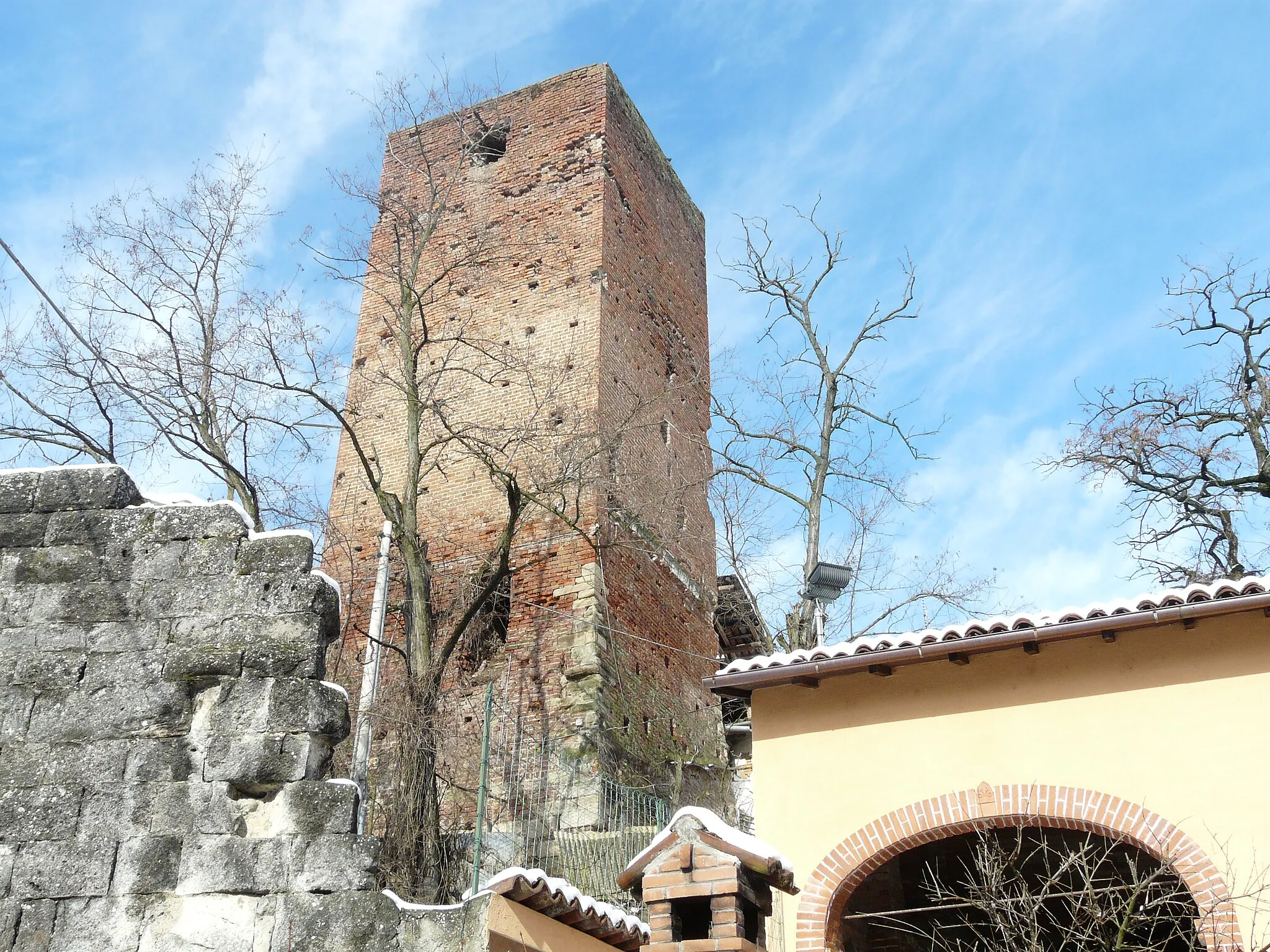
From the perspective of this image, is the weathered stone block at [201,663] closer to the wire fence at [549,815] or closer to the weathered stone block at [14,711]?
the weathered stone block at [14,711]

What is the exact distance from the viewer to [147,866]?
429 centimetres

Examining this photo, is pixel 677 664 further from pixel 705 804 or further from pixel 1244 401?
pixel 1244 401

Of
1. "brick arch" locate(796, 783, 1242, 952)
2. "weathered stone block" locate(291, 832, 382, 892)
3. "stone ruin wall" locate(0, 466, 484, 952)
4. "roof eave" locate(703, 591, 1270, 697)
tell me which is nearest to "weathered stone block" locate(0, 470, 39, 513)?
"stone ruin wall" locate(0, 466, 484, 952)

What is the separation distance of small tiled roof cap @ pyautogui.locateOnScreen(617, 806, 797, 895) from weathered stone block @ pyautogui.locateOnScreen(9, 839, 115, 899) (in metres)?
2.46

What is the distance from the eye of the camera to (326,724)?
4.58 m

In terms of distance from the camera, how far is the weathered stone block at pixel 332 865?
4316mm

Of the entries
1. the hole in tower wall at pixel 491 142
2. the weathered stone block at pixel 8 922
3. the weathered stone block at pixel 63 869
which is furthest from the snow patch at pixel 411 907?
the hole in tower wall at pixel 491 142

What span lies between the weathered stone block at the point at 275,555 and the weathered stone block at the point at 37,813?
1016 mm

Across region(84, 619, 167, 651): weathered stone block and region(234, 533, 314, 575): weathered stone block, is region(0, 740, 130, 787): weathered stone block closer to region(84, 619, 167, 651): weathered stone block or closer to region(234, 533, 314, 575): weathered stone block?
region(84, 619, 167, 651): weathered stone block

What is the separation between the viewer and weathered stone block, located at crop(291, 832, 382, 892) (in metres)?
4.32

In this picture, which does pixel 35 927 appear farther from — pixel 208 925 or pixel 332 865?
pixel 332 865

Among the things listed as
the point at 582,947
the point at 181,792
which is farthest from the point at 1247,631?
the point at 181,792

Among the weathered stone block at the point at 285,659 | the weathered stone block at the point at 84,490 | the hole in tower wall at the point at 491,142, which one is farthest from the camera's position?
the hole in tower wall at the point at 491,142

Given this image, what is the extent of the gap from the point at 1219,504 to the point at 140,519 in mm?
13332
